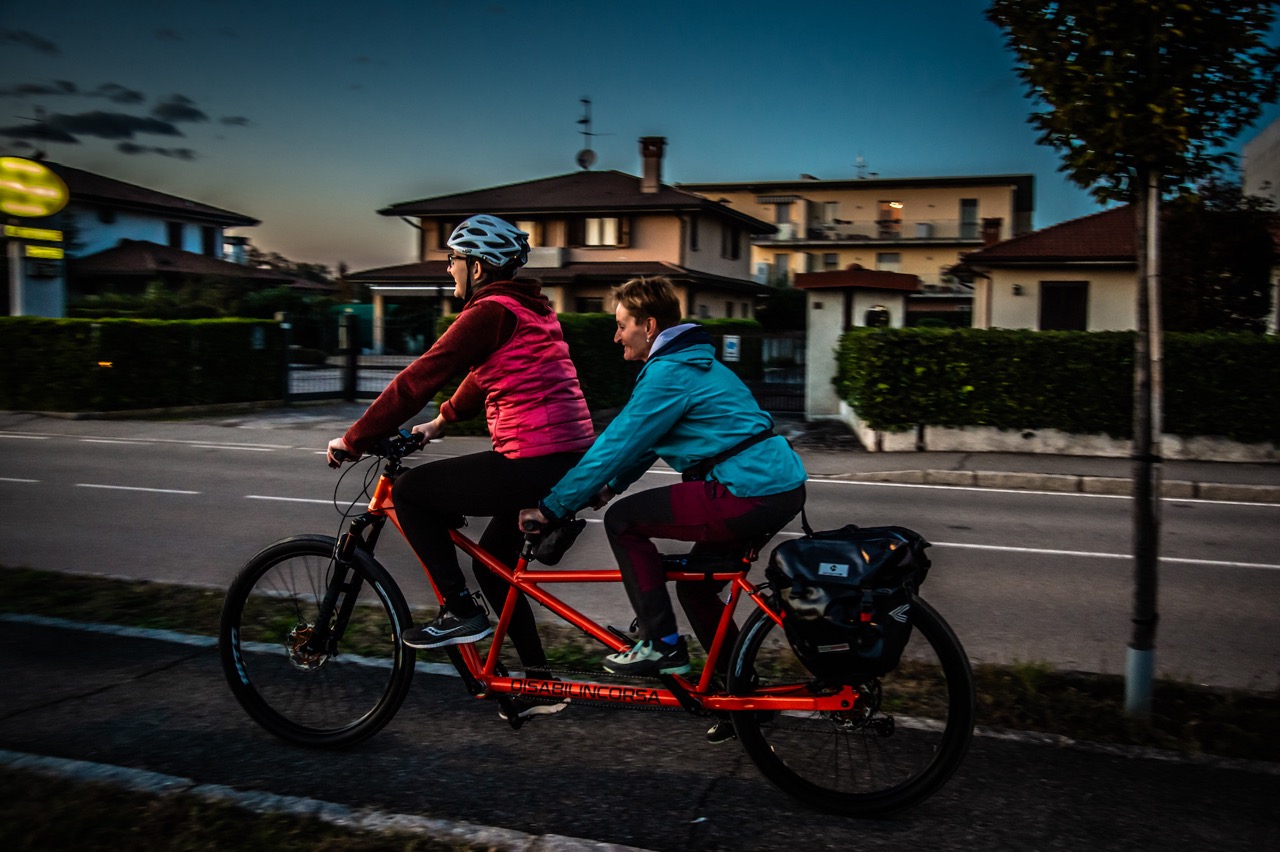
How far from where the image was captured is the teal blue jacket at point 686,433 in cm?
358

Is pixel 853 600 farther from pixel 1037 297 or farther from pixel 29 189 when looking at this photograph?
pixel 1037 297

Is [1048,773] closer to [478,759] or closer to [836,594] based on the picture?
[836,594]

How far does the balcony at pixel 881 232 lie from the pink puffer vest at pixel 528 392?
64.8m

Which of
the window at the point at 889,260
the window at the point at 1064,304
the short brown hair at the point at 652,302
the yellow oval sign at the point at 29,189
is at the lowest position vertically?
the short brown hair at the point at 652,302

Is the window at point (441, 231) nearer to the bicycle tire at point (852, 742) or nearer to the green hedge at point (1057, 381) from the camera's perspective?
the green hedge at point (1057, 381)

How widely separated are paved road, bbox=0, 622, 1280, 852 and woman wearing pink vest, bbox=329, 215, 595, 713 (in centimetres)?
45

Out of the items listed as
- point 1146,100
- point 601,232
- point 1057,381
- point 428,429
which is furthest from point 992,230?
point 428,429

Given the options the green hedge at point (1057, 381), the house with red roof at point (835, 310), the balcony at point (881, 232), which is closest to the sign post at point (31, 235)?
the house with red roof at point (835, 310)

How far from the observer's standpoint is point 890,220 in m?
69.0

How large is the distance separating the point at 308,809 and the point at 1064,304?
27.2 m

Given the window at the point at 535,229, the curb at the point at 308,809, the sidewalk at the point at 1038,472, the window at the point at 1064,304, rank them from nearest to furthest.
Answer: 1. the curb at the point at 308,809
2. the sidewalk at the point at 1038,472
3. the window at the point at 1064,304
4. the window at the point at 535,229

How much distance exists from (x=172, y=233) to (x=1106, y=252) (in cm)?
4968

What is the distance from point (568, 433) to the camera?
3990 mm

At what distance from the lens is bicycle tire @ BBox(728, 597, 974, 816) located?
11.3 feet
